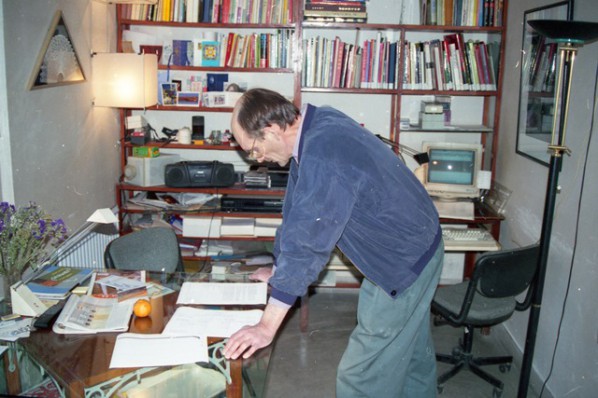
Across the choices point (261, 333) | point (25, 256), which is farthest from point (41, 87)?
point (261, 333)

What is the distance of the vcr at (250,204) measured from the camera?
4313mm

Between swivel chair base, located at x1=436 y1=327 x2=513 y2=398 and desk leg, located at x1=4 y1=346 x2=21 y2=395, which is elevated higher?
desk leg, located at x1=4 y1=346 x2=21 y2=395

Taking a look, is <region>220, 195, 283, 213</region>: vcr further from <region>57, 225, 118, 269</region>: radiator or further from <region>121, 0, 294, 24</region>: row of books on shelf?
<region>121, 0, 294, 24</region>: row of books on shelf

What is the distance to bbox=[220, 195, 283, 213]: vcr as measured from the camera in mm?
4313

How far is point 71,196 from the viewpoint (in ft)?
11.9

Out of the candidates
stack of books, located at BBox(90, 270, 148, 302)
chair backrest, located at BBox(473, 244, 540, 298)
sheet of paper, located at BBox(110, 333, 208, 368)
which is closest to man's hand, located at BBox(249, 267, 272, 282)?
stack of books, located at BBox(90, 270, 148, 302)

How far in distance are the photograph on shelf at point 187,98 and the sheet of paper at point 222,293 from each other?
82.3 inches

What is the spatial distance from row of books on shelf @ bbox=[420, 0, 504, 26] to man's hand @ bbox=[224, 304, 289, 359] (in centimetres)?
291

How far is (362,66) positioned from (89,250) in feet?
7.02

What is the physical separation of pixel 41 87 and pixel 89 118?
2.37 feet

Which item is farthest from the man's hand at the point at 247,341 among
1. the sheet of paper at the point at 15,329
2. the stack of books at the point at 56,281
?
the stack of books at the point at 56,281

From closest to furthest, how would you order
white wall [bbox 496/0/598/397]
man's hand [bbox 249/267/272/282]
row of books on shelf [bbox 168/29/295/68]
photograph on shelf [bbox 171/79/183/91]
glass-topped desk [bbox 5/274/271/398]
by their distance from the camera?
glass-topped desk [bbox 5/274/271/398] < man's hand [bbox 249/267/272/282] < white wall [bbox 496/0/598/397] < row of books on shelf [bbox 168/29/295/68] < photograph on shelf [bbox 171/79/183/91]

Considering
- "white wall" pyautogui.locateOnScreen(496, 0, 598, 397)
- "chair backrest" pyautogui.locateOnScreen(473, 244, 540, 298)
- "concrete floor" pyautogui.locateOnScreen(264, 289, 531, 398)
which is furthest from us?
"concrete floor" pyautogui.locateOnScreen(264, 289, 531, 398)

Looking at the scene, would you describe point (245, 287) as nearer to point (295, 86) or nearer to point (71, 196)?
point (71, 196)
